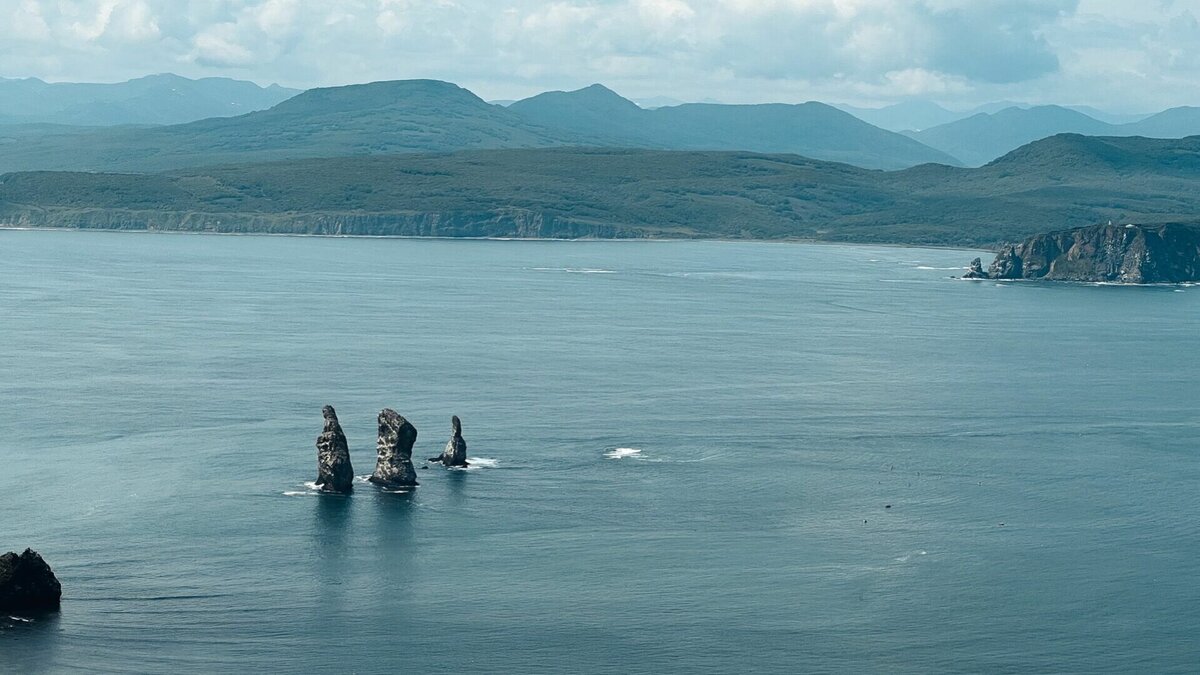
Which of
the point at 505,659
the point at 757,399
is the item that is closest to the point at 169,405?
the point at 757,399

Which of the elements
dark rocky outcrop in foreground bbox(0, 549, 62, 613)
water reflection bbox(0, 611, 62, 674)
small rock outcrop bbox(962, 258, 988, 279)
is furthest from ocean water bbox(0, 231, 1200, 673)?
small rock outcrop bbox(962, 258, 988, 279)

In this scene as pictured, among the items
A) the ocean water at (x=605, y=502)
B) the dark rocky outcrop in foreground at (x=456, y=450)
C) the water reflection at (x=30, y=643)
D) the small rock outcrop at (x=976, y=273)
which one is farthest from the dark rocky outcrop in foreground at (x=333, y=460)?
the small rock outcrop at (x=976, y=273)

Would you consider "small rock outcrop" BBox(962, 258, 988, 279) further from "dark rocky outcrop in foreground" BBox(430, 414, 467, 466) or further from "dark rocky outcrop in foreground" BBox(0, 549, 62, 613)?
"dark rocky outcrop in foreground" BBox(0, 549, 62, 613)

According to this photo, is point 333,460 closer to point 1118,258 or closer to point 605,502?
point 605,502

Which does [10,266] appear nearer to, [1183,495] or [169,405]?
[169,405]

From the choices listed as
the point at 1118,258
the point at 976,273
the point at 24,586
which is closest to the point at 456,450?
the point at 24,586

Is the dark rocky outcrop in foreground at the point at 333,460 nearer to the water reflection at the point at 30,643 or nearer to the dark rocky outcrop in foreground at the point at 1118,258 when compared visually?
the water reflection at the point at 30,643
